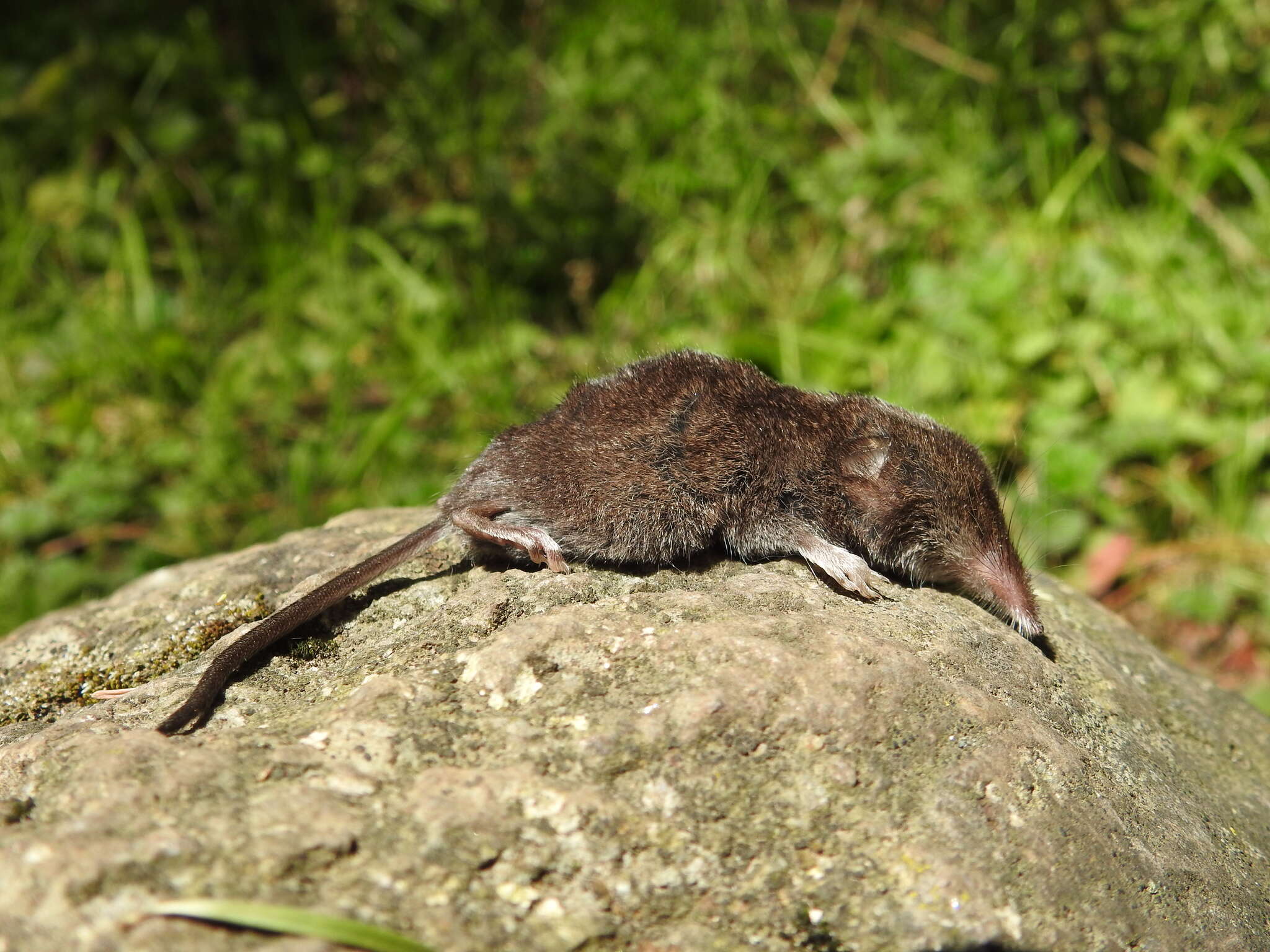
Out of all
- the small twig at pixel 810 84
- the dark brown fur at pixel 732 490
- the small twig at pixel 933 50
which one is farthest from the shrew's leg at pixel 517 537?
the small twig at pixel 933 50

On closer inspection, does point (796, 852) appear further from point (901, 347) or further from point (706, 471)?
point (901, 347)

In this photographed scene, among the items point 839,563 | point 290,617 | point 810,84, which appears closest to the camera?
point 290,617

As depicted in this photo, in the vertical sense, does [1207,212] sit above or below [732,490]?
above

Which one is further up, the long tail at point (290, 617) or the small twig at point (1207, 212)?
the small twig at point (1207, 212)

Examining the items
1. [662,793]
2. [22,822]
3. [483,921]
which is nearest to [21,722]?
[22,822]

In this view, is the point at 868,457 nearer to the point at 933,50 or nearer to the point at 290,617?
the point at 290,617

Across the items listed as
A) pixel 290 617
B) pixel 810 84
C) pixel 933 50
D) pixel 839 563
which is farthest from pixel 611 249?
pixel 290 617

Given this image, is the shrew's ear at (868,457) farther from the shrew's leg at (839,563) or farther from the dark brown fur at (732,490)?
the shrew's leg at (839,563)
